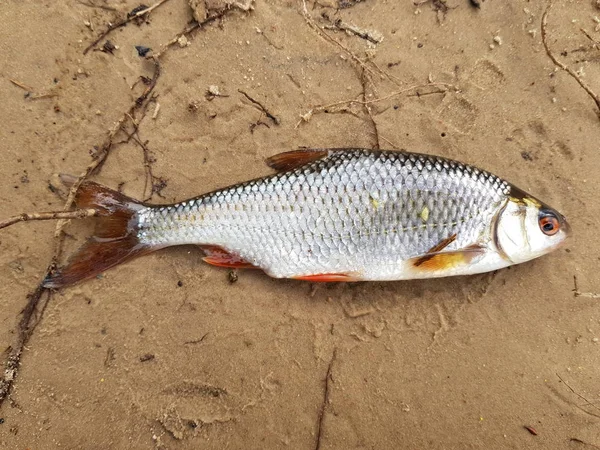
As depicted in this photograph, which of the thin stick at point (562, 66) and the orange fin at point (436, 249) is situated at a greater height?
the thin stick at point (562, 66)

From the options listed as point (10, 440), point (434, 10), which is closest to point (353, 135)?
point (434, 10)

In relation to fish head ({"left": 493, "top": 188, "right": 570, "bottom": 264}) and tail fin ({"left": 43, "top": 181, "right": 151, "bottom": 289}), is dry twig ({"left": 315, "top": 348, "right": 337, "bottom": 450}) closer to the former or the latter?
fish head ({"left": 493, "top": 188, "right": 570, "bottom": 264})

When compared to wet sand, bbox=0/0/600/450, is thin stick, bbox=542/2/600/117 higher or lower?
higher

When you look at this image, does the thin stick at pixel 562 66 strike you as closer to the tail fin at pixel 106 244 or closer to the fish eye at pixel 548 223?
the fish eye at pixel 548 223

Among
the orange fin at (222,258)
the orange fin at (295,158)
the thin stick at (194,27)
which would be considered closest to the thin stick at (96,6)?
the thin stick at (194,27)

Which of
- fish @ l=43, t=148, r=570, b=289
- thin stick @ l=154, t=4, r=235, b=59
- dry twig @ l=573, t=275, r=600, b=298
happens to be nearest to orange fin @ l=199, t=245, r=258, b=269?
fish @ l=43, t=148, r=570, b=289

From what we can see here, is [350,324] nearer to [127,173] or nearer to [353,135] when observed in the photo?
[353,135]

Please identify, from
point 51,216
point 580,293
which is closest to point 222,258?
point 51,216

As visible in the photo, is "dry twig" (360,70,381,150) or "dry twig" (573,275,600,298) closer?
"dry twig" (573,275,600,298)
